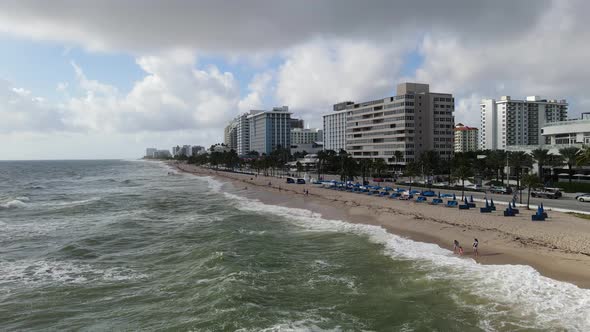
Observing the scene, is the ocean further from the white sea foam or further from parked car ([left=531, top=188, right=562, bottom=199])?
parked car ([left=531, top=188, right=562, bottom=199])

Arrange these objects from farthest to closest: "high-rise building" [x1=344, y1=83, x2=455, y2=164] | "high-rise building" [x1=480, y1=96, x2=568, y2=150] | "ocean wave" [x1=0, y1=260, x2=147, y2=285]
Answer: "high-rise building" [x1=480, y1=96, x2=568, y2=150], "high-rise building" [x1=344, y1=83, x2=455, y2=164], "ocean wave" [x1=0, y1=260, x2=147, y2=285]

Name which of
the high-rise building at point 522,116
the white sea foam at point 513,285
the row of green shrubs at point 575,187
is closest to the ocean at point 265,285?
the white sea foam at point 513,285

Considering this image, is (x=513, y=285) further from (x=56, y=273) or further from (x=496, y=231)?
(x=56, y=273)

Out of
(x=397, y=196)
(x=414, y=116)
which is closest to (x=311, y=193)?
(x=397, y=196)

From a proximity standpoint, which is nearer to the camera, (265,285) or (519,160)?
(265,285)

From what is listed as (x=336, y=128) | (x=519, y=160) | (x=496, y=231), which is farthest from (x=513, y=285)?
(x=336, y=128)

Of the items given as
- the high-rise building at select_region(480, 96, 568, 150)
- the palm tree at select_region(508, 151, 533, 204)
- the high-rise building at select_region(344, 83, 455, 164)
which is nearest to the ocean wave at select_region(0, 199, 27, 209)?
the palm tree at select_region(508, 151, 533, 204)
